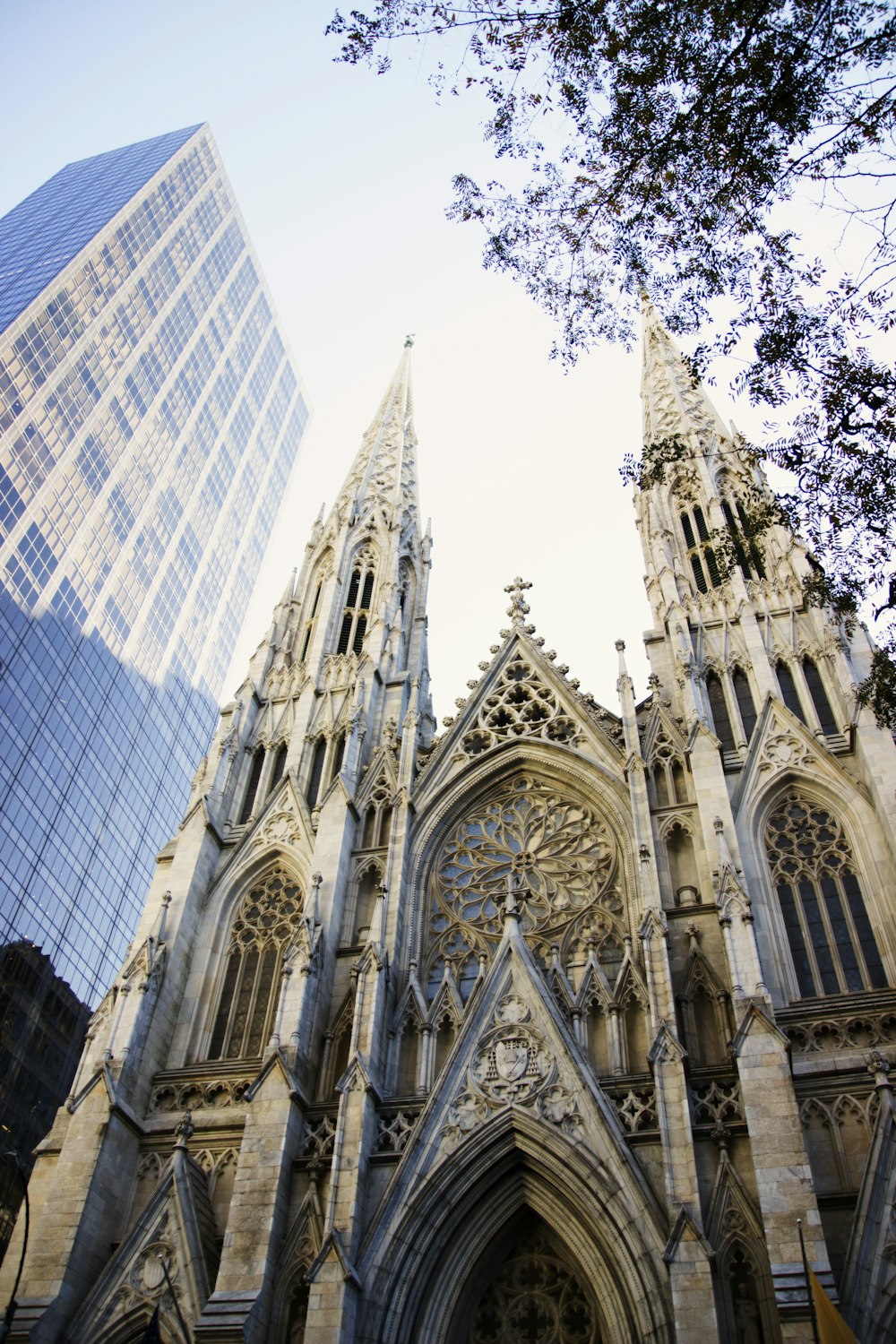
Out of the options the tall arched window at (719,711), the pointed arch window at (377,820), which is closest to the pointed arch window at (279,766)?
the pointed arch window at (377,820)

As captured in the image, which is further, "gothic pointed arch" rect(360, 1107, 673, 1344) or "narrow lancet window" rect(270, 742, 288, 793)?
"narrow lancet window" rect(270, 742, 288, 793)

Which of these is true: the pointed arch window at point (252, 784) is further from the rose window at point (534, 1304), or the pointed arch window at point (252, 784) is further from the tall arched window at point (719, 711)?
the rose window at point (534, 1304)

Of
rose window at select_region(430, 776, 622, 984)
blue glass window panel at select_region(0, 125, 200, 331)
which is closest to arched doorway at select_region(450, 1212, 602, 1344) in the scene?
rose window at select_region(430, 776, 622, 984)

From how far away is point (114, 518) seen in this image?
47938 millimetres

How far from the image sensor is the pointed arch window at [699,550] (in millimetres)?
27828

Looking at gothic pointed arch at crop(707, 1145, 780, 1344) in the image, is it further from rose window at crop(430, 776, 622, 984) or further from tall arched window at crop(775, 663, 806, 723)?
tall arched window at crop(775, 663, 806, 723)

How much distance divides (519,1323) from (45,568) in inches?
1287

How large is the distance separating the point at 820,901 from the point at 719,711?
5.35 m

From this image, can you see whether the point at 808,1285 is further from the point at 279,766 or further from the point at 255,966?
the point at 279,766

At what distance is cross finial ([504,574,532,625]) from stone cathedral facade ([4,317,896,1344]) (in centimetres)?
69

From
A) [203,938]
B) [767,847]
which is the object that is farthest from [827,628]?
[203,938]

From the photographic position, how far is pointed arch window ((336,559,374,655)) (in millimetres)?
30609

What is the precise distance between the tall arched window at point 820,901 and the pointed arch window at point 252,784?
38.8 feet

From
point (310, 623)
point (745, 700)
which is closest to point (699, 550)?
point (745, 700)
